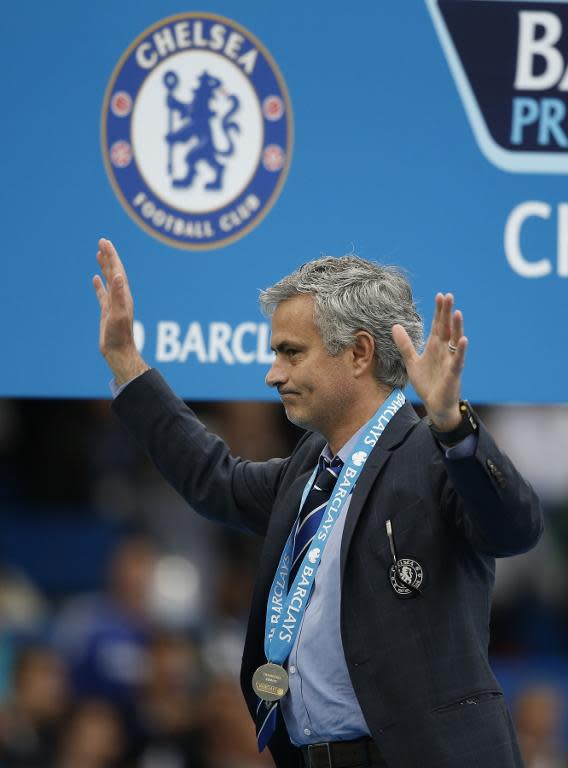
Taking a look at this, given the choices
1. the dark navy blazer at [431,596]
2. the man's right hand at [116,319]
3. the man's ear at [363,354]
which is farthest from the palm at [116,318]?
the dark navy blazer at [431,596]

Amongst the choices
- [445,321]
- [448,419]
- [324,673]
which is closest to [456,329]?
[445,321]

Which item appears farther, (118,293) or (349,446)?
(118,293)

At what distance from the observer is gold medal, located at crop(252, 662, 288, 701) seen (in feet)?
7.68

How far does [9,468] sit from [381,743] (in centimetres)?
349

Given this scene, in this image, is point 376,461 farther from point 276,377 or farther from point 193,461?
point 193,461

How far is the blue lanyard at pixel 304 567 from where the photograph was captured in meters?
2.35

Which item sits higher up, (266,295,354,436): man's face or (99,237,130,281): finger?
(99,237,130,281): finger

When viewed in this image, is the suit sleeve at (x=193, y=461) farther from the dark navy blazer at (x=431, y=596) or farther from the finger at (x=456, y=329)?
the finger at (x=456, y=329)

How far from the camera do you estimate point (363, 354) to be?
247 cm

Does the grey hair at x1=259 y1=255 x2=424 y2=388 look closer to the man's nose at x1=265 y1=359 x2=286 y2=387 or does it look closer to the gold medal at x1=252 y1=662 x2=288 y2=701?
the man's nose at x1=265 y1=359 x2=286 y2=387

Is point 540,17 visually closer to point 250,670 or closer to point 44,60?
point 44,60

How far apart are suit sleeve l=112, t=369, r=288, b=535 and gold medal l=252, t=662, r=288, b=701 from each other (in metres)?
0.42

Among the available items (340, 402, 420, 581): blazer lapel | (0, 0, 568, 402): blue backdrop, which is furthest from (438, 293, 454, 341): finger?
(0, 0, 568, 402): blue backdrop

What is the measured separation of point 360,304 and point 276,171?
89 centimetres
